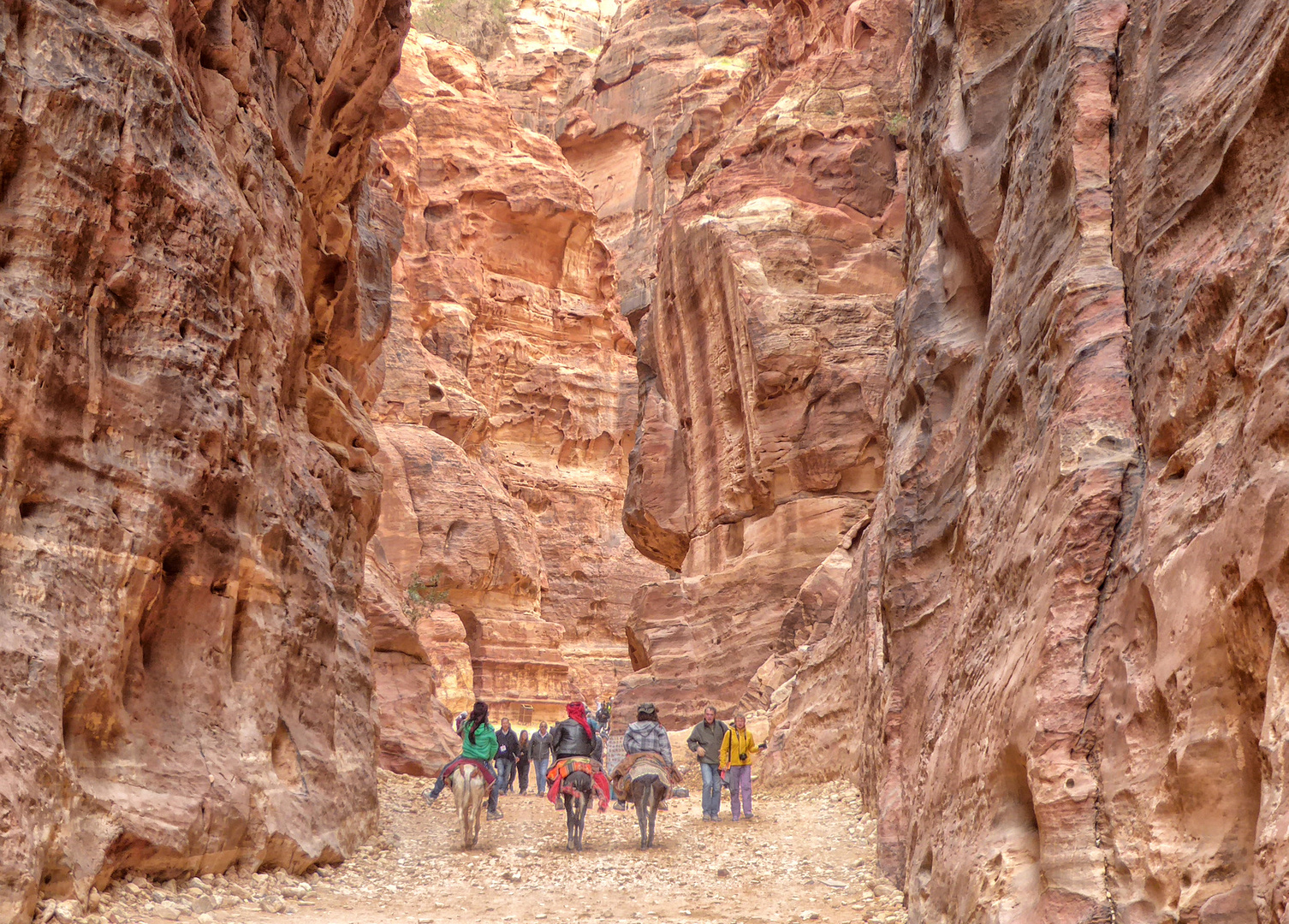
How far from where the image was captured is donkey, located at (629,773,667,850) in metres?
13.2

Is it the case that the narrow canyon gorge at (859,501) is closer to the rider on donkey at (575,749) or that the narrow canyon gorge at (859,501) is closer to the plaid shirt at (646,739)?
the rider on donkey at (575,749)

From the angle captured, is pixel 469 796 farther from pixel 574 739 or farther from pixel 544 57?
pixel 544 57

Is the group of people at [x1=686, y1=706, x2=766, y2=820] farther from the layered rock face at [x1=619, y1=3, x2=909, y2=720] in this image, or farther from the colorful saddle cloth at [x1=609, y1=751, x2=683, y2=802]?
the layered rock face at [x1=619, y1=3, x2=909, y2=720]

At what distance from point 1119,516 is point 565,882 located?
6886 mm

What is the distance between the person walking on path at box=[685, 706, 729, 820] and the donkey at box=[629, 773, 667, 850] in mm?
2305

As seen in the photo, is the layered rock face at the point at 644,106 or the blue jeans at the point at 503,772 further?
the layered rock face at the point at 644,106

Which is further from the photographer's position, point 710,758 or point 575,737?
point 710,758

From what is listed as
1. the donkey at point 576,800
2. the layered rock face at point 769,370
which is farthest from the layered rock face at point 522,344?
the donkey at point 576,800

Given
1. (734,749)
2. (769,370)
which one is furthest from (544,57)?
(734,749)

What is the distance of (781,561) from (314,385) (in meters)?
13.8

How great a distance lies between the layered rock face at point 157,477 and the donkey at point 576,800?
237cm

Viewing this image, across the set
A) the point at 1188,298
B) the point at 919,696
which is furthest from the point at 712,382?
the point at 1188,298

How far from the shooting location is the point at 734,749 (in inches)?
611

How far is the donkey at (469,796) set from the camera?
1311cm
